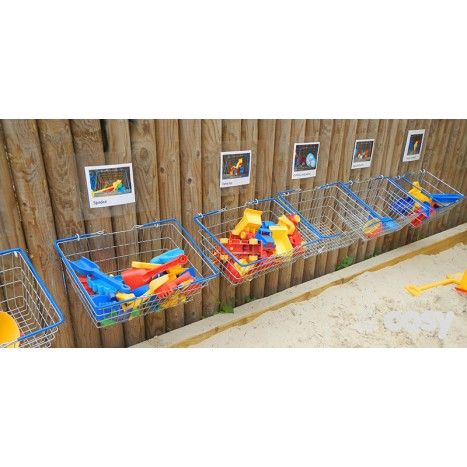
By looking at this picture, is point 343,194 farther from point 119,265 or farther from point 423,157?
point 119,265

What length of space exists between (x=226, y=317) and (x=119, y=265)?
99 cm

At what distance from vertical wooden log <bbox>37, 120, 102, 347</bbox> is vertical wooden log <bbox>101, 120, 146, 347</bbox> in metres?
0.18

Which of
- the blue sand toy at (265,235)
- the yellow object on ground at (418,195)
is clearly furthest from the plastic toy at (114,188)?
the yellow object on ground at (418,195)

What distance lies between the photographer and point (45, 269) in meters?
2.06

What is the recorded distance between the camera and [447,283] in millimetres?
3727

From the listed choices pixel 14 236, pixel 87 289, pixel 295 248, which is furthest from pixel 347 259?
pixel 14 236

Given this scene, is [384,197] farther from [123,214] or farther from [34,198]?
[34,198]

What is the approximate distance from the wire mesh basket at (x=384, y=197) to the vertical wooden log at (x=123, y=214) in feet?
5.81

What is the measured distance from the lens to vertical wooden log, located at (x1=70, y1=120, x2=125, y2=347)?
6.27 ft

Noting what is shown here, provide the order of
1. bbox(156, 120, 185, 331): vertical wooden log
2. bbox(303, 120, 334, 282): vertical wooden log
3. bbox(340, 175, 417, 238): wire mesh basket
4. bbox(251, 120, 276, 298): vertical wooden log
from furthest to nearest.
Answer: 1. bbox(340, 175, 417, 238): wire mesh basket
2. bbox(303, 120, 334, 282): vertical wooden log
3. bbox(251, 120, 276, 298): vertical wooden log
4. bbox(156, 120, 185, 331): vertical wooden log

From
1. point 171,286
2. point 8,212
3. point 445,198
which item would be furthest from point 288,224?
point 445,198

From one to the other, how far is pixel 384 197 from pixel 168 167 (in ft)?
7.38

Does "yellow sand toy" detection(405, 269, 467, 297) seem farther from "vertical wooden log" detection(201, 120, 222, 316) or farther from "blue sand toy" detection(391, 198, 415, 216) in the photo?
"vertical wooden log" detection(201, 120, 222, 316)

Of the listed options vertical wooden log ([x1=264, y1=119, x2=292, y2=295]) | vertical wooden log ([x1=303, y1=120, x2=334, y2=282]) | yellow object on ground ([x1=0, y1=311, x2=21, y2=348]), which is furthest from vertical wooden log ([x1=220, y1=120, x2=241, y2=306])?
yellow object on ground ([x1=0, y1=311, x2=21, y2=348])
